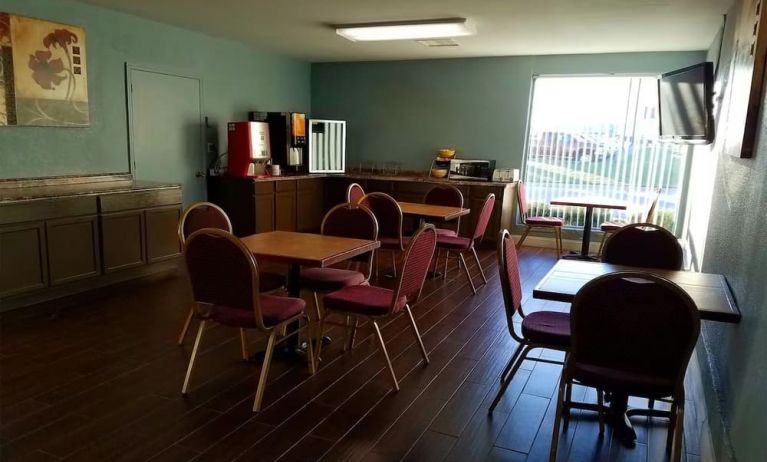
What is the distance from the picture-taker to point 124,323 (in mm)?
3680

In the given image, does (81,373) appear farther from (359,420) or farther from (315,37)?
(315,37)

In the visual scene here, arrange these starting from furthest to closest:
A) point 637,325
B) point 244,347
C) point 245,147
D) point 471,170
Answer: point 471,170 → point 245,147 → point 244,347 → point 637,325

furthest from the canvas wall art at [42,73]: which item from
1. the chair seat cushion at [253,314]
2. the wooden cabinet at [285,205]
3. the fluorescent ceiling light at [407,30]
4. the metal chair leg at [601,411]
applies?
the metal chair leg at [601,411]

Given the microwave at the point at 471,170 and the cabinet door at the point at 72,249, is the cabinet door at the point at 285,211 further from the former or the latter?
the cabinet door at the point at 72,249

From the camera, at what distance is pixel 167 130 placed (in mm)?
5613

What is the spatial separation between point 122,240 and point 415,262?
3.01m

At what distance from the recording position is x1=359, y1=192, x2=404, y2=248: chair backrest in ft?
15.1

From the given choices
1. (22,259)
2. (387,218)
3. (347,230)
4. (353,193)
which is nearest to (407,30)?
(353,193)

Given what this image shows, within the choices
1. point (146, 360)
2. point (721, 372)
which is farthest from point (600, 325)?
point (146, 360)

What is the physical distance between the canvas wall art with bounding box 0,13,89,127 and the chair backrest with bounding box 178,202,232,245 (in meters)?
1.97

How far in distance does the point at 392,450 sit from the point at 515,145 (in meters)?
5.50

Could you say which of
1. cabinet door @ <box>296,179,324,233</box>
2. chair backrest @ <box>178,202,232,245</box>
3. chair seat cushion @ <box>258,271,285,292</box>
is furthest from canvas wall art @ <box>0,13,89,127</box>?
cabinet door @ <box>296,179,324,233</box>

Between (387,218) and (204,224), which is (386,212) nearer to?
(387,218)

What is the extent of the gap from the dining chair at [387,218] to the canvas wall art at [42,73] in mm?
2674
